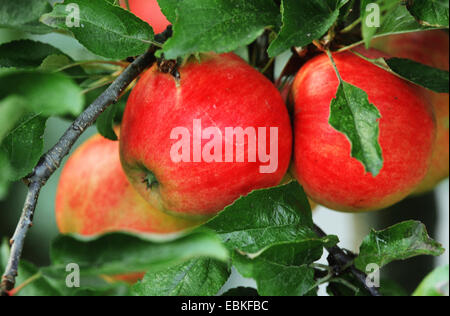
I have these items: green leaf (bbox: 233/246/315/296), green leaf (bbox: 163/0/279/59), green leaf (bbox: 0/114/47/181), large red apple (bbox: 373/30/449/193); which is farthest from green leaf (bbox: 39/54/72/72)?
large red apple (bbox: 373/30/449/193)

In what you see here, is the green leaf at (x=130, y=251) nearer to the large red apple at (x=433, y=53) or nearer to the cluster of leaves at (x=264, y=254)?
the cluster of leaves at (x=264, y=254)

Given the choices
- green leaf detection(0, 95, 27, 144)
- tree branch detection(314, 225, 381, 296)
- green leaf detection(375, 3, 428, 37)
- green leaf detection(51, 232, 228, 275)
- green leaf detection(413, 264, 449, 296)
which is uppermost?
green leaf detection(0, 95, 27, 144)

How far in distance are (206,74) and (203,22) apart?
10cm

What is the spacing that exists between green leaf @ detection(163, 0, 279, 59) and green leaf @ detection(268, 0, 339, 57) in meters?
0.02

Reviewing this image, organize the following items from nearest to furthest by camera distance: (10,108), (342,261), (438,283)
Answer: (10,108), (438,283), (342,261)

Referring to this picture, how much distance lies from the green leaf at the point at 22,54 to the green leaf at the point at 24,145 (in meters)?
0.11

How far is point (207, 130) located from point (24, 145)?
17 cm

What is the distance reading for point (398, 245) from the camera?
515 mm

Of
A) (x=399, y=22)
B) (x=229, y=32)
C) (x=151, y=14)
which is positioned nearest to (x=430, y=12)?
(x=399, y=22)

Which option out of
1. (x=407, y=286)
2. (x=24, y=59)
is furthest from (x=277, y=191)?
(x=407, y=286)

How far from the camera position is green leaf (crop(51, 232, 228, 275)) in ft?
1.08

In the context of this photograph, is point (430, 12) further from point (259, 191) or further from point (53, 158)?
point (53, 158)

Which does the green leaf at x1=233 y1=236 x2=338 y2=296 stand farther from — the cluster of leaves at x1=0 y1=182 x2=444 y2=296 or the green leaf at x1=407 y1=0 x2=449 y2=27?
the green leaf at x1=407 y1=0 x2=449 y2=27

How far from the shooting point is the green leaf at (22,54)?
595mm
